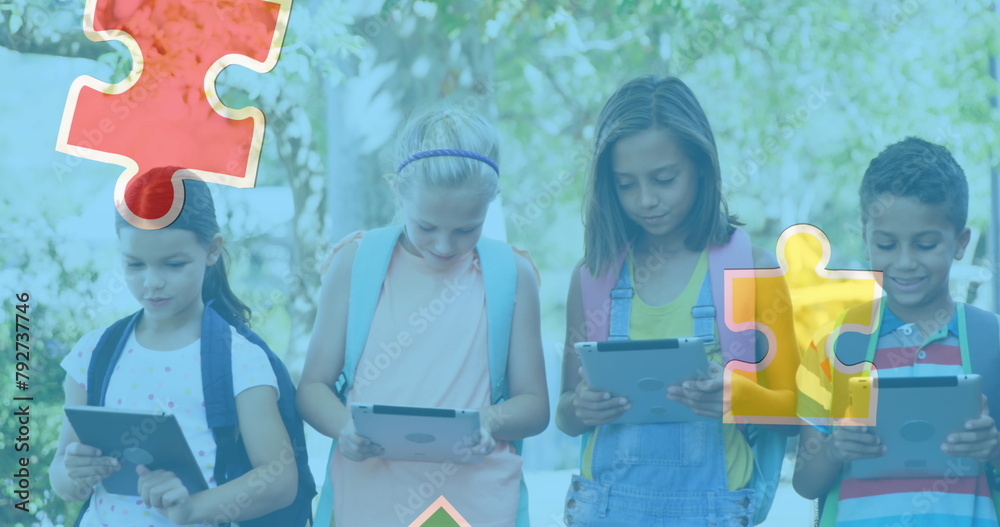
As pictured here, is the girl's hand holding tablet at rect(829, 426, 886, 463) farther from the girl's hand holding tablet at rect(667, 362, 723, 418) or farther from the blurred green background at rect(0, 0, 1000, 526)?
the blurred green background at rect(0, 0, 1000, 526)

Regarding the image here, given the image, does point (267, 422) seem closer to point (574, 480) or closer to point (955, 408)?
point (574, 480)

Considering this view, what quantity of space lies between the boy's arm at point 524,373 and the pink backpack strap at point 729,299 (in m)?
0.37

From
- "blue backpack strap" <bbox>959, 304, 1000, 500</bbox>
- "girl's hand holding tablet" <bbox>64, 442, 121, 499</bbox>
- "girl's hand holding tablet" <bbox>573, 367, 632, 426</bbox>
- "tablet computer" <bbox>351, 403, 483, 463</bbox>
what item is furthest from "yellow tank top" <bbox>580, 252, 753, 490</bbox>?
"girl's hand holding tablet" <bbox>64, 442, 121, 499</bbox>

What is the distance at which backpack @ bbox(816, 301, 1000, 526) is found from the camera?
1900mm

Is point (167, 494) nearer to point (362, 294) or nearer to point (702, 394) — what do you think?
point (362, 294)

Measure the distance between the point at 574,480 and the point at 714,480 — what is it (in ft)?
0.95

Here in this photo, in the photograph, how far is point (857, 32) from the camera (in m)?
4.48

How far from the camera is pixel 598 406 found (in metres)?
1.92

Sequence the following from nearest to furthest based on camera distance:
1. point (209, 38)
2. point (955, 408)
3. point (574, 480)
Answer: point (955, 408) < point (574, 480) < point (209, 38)

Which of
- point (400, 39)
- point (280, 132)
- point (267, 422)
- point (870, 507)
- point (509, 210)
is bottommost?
point (870, 507)

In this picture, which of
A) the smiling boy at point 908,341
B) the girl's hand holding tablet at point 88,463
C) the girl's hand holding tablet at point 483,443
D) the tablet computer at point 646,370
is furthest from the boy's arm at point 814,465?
the girl's hand holding tablet at point 88,463

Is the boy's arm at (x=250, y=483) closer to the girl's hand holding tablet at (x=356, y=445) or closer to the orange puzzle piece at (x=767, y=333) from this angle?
the girl's hand holding tablet at (x=356, y=445)

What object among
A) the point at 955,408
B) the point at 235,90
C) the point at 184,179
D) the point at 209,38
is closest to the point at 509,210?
the point at 235,90

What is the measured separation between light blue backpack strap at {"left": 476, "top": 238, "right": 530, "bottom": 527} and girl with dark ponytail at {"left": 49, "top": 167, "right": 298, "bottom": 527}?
44 cm
